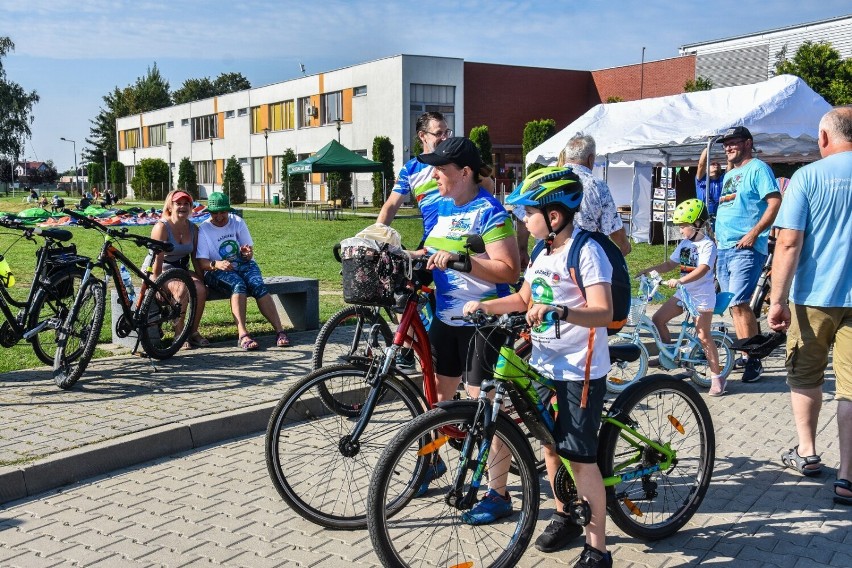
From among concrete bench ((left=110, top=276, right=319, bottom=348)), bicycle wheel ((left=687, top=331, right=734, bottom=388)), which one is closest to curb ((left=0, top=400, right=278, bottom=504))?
concrete bench ((left=110, top=276, right=319, bottom=348))

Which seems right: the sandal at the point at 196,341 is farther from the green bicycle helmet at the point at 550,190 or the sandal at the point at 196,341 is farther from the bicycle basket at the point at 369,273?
the green bicycle helmet at the point at 550,190

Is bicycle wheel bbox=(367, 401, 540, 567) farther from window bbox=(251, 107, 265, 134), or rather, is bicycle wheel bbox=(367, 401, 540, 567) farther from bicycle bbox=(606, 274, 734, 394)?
window bbox=(251, 107, 265, 134)

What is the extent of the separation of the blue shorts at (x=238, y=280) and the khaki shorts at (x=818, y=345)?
5111 millimetres

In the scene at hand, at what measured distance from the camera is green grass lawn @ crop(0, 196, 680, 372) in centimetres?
881

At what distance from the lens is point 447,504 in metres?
3.57

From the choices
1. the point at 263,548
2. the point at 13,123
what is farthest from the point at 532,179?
the point at 13,123

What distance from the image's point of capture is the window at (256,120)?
6372cm

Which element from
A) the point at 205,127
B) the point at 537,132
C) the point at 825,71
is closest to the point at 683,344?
the point at 825,71

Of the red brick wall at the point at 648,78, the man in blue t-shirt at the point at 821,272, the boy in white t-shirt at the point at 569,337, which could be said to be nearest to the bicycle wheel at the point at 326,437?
the boy in white t-shirt at the point at 569,337

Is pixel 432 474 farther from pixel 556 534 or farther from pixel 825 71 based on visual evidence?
pixel 825 71

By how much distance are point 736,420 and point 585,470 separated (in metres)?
3.17

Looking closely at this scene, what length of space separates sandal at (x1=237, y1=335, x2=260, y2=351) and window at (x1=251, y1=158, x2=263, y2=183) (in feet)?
188

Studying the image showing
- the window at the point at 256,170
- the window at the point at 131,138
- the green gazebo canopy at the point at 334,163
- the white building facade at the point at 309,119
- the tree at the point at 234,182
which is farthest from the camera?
the window at the point at 131,138

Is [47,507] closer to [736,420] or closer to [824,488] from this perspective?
[824,488]
